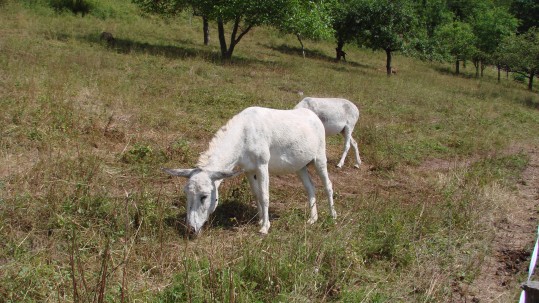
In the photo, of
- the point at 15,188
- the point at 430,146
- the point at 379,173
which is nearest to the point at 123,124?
the point at 15,188

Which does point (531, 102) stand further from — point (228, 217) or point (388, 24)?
point (228, 217)

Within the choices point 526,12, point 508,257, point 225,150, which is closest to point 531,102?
point 508,257

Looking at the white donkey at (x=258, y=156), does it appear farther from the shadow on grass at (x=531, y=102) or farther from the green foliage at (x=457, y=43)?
the green foliage at (x=457, y=43)

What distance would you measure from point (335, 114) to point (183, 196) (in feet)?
16.5

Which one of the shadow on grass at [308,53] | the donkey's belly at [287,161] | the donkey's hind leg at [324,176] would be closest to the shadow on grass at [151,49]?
the shadow on grass at [308,53]

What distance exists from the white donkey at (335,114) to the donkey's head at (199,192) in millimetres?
5049

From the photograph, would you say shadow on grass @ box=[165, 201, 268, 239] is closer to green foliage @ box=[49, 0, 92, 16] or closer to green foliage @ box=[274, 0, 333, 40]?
green foliage @ box=[274, 0, 333, 40]

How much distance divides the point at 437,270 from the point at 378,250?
711 mm

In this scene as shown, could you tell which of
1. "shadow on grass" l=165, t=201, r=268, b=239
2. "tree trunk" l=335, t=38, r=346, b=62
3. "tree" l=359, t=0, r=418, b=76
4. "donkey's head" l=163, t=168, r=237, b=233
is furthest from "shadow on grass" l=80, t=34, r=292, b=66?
"donkey's head" l=163, t=168, r=237, b=233

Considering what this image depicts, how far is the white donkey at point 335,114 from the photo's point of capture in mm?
10219

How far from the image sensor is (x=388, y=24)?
31.4m

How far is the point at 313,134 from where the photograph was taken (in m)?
6.52

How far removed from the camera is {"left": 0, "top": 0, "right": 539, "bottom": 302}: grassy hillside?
165 inches

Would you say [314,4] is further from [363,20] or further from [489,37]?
[489,37]
